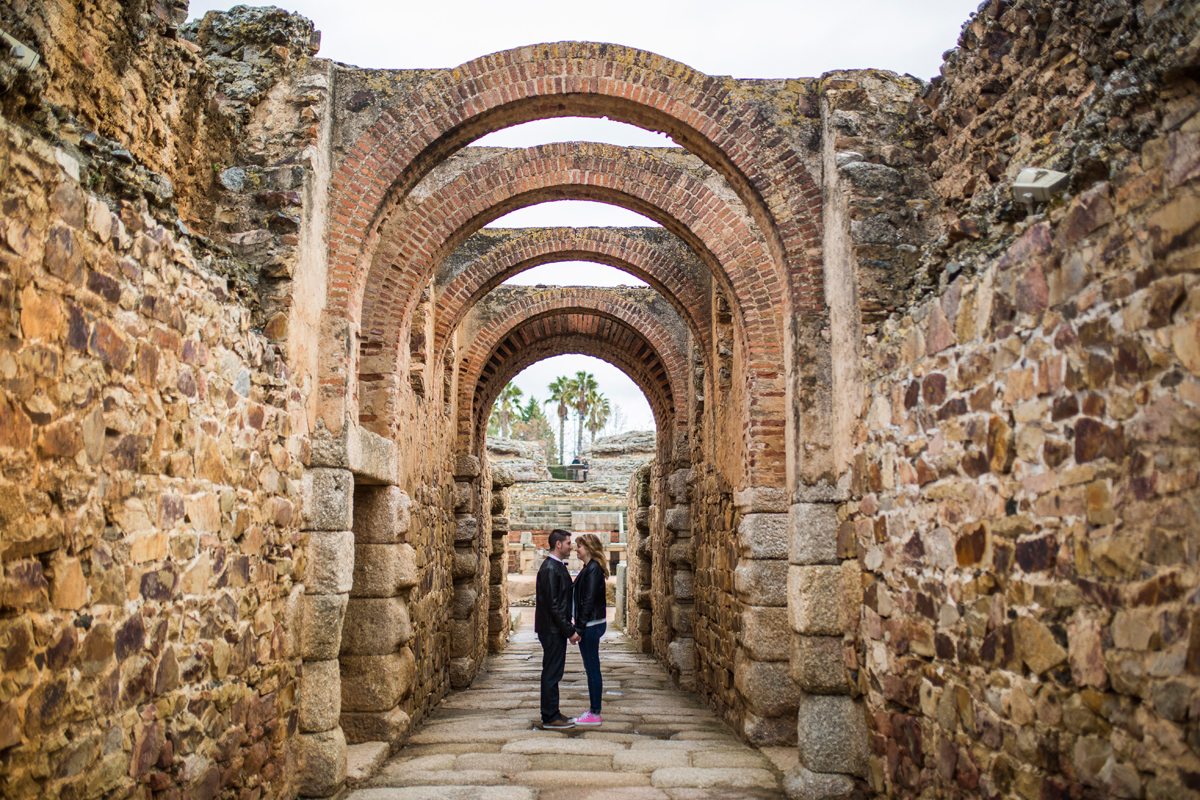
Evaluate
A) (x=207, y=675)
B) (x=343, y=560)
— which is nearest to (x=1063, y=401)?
(x=207, y=675)

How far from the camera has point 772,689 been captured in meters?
6.38

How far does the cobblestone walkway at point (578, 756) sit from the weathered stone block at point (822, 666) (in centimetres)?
74

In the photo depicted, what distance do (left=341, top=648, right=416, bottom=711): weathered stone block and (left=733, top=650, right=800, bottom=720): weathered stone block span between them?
2713mm

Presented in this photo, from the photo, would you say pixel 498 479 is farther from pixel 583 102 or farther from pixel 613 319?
pixel 583 102

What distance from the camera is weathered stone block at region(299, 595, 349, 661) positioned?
17.1 feet

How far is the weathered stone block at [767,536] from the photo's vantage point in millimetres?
6504

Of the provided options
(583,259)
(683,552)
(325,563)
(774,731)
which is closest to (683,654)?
(683,552)

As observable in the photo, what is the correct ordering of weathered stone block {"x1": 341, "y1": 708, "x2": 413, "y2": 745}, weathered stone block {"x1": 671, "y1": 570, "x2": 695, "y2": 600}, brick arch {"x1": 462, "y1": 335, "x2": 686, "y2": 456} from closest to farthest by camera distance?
weathered stone block {"x1": 341, "y1": 708, "x2": 413, "y2": 745} → weathered stone block {"x1": 671, "y1": 570, "x2": 695, "y2": 600} → brick arch {"x1": 462, "y1": 335, "x2": 686, "y2": 456}

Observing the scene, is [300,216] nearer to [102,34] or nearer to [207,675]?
[102,34]

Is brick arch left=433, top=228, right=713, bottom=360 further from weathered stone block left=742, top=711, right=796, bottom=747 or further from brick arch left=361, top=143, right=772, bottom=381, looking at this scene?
weathered stone block left=742, top=711, right=796, bottom=747

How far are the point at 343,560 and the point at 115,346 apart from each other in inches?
106

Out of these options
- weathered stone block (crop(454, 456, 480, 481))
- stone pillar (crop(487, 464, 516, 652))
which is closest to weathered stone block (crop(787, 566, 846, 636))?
weathered stone block (crop(454, 456, 480, 481))

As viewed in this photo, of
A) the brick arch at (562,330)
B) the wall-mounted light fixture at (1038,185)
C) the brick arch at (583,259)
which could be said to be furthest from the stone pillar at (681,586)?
the wall-mounted light fixture at (1038,185)

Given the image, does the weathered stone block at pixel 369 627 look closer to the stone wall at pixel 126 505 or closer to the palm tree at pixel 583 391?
the stone wall at pixel 126 505
